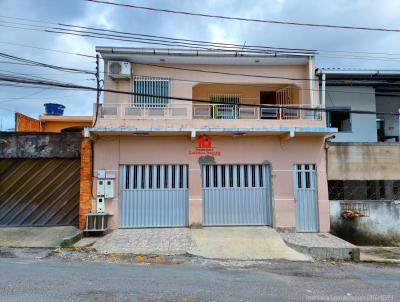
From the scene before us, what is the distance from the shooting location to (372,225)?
11.5 m

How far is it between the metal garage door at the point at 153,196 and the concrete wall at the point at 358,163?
528 cm

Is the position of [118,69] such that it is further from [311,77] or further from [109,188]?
[311,77]

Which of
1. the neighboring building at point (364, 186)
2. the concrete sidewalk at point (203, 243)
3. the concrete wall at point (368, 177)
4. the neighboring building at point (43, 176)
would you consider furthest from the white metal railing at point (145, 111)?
the concrete wall at point (368, 177)

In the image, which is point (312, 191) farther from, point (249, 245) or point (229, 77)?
point (229, 77)

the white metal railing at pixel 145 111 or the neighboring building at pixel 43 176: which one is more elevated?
the white metal railing at pixel 145 111

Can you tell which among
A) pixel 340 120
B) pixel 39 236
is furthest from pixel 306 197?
pixel 39 236

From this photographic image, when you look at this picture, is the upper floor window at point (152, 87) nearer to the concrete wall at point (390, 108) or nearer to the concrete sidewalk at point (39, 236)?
the concrete sidewalk at point (39, 236)

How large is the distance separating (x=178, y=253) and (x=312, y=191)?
5.51 meters

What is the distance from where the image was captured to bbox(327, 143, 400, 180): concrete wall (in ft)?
39.2

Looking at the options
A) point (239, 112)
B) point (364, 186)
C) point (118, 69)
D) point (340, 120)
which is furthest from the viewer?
point (340, 120)

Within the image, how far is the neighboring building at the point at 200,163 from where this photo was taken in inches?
450

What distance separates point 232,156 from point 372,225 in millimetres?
5325

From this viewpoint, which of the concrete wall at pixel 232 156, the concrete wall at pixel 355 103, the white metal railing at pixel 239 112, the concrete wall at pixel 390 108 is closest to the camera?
the concrete wall at pixel 232 156

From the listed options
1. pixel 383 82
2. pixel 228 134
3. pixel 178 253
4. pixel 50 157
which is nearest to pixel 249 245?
pixel 178 253
